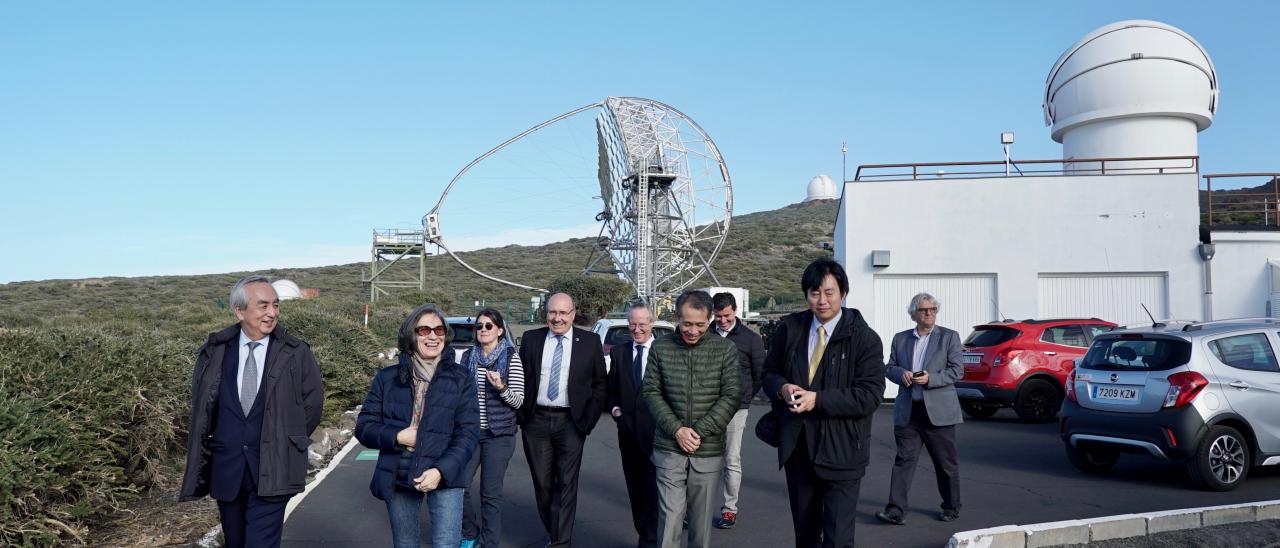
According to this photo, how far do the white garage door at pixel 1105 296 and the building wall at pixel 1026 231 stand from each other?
12cm

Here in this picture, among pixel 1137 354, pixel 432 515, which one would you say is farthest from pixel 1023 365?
pixel 432 515

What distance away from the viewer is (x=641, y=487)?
646cm

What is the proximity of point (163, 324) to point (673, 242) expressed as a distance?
2655cm

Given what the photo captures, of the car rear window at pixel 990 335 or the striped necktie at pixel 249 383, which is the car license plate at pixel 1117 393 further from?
the striped necktie at pixel 249 383

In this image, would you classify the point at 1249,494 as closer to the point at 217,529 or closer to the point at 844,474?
the point at 844,474

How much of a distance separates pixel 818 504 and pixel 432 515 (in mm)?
1938

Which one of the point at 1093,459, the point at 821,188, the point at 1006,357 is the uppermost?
the point at 821,188

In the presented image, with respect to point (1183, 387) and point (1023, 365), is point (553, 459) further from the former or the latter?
point (1023, 365)

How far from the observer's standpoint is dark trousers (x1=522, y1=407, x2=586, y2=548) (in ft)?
20.4

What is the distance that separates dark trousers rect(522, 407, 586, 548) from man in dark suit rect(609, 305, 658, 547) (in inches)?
12.7

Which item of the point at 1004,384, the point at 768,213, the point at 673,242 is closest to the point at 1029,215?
the point at 1004,384

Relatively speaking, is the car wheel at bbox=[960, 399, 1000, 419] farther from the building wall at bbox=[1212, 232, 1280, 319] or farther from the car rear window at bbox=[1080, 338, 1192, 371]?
the building wall at bbox=[1212, 232, 1280, 319]

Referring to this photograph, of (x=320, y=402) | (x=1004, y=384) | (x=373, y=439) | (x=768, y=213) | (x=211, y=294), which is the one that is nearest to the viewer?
(x=373, y=439)

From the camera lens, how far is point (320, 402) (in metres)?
→ 4.89
